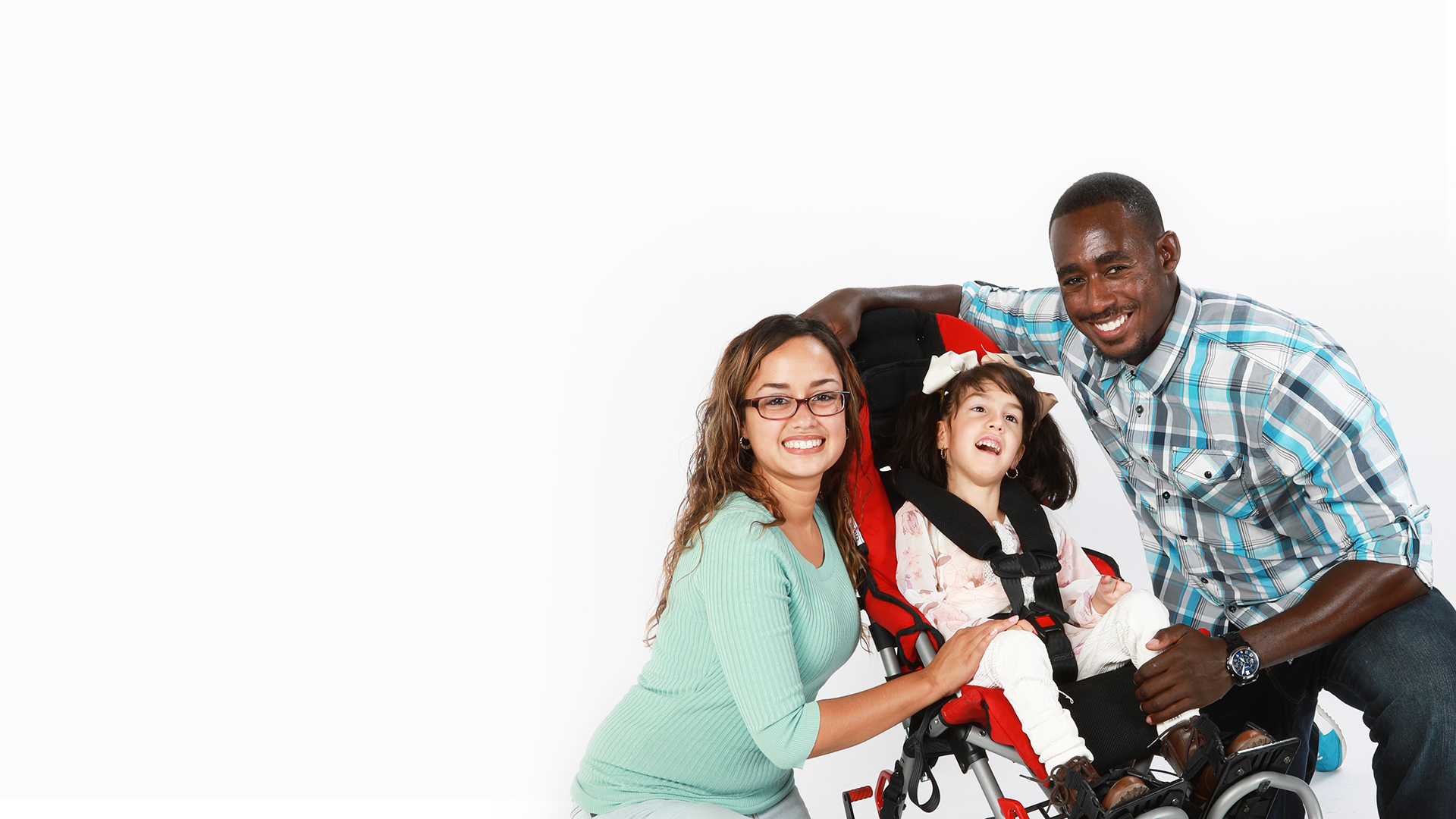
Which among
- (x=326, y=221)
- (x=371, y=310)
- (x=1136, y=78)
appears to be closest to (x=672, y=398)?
(x=371, y=310)

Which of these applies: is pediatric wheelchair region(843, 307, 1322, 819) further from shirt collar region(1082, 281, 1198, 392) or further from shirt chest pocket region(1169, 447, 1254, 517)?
shirt collar region(1082, 281, 1198, 392)

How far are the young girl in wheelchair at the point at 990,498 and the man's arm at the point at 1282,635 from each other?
125 millimetres

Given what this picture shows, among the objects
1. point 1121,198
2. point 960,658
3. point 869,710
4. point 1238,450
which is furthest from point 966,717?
point 1121,198

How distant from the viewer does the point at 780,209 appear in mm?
4551

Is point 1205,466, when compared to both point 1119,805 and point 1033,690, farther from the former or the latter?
point 1119,805

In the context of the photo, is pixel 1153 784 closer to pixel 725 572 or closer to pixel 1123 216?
pixel 725 572

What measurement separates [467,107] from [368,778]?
285 centimetres

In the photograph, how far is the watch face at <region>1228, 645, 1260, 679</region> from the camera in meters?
2.48

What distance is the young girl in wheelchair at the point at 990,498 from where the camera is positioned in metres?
2.73

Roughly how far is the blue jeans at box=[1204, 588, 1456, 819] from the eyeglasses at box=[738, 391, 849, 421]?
55.7 inches

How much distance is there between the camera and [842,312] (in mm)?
3090

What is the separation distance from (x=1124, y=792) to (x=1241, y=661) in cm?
46

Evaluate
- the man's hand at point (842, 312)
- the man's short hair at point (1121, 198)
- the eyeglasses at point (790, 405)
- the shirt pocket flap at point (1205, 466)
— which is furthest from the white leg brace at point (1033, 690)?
the man's short hair at point (1121, 198)

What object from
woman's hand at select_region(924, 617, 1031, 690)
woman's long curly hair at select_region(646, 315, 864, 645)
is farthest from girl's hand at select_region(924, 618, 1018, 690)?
woman's long curly hair at select_region(646, 315, 864, 645)
